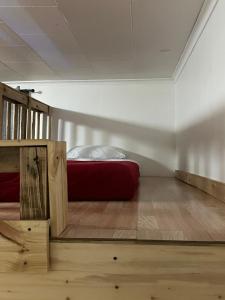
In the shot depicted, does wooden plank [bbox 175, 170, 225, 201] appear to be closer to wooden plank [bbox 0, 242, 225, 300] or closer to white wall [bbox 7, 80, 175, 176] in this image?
white wall [bbox 7, 80, 175, 176]

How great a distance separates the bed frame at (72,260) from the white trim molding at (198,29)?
6.08ft

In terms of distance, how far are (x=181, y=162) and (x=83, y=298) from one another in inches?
122

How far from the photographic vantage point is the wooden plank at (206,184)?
7.06 feet

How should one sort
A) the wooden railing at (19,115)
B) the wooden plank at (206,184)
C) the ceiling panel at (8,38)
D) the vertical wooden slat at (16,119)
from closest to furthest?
the wooden plank at (206,184) → the ceiling panel at (8,38) → the wooden railing at (19,115) → the vertical wooden slat at (16,119)

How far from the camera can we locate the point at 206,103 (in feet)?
8.41

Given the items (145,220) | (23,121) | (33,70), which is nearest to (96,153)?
(23,121)

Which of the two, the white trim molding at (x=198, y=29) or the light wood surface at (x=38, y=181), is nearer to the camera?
the light wood surface at (x=38, y=181)

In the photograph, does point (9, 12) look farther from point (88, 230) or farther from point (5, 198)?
point (88, 230)

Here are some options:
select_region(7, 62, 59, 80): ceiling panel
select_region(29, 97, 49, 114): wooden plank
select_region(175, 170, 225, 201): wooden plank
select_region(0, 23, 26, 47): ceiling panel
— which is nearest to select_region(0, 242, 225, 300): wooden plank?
select_region(175, 170, 225, 201): wooden plank

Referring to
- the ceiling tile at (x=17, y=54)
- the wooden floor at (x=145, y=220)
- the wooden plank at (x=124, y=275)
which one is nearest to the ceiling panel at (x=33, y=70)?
the ceiling tile at (x=17, y=54)

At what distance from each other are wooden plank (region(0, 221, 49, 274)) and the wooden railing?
79.1 inches

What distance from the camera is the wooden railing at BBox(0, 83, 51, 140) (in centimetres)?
317

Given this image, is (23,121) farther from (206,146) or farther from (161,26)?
(206,146)

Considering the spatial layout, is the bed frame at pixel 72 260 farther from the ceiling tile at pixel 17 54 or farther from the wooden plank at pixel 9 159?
the ceiling tile at pixel 17 54
